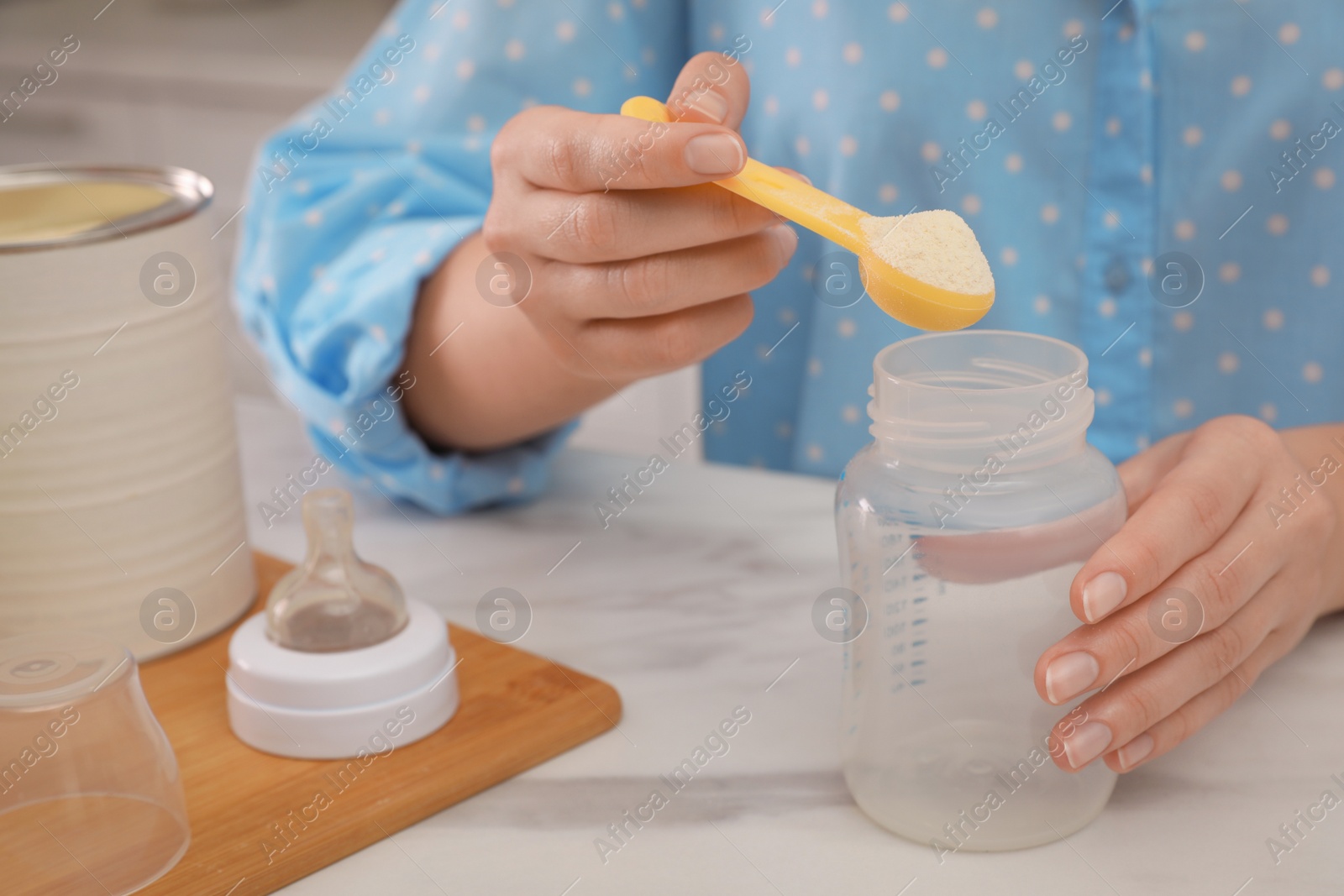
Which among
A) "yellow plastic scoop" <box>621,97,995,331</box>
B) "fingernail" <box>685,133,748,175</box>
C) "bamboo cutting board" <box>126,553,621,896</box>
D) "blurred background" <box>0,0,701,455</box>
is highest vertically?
"fingernail" <box>685,133,748,175</box>

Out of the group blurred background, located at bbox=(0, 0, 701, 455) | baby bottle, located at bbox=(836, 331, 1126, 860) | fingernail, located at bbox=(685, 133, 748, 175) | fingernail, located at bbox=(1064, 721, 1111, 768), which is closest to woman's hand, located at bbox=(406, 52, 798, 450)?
fingernail, located at bbox=(685, 133, 748, 175)

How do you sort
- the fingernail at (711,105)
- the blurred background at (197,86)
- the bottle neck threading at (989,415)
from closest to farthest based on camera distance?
the bottle neck threading at (989,415)
the fingernail at (711,105)
the blurred background at (197,86)

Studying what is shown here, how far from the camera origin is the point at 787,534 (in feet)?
2.23

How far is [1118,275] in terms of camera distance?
75 cm

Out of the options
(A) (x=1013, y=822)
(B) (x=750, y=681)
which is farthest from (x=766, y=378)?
(A) (x=1013, y=822)

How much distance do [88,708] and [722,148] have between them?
289mm

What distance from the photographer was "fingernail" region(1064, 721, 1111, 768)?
410mm

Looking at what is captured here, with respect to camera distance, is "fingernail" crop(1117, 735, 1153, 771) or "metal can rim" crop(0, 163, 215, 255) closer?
"fingernail" crop(1117, 735, 1153, 771)

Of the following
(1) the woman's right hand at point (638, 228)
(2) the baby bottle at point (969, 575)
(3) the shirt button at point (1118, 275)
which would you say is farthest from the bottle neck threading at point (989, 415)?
(3) the shirt button at point (1118, 275)

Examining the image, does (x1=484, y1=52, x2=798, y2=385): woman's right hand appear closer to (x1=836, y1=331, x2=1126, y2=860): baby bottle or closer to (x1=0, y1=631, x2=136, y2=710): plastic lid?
(x1=836, y1=331, x2=1126, y2=860): baby bottle

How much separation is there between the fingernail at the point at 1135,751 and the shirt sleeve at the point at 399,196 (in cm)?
40

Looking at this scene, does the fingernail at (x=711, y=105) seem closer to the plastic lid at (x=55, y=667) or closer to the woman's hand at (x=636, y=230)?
the woman's hand at (x=636, y=230)

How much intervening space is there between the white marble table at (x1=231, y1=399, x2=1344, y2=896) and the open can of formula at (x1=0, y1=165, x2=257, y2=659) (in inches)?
4.7

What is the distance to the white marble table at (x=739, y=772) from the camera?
0.41 metres
